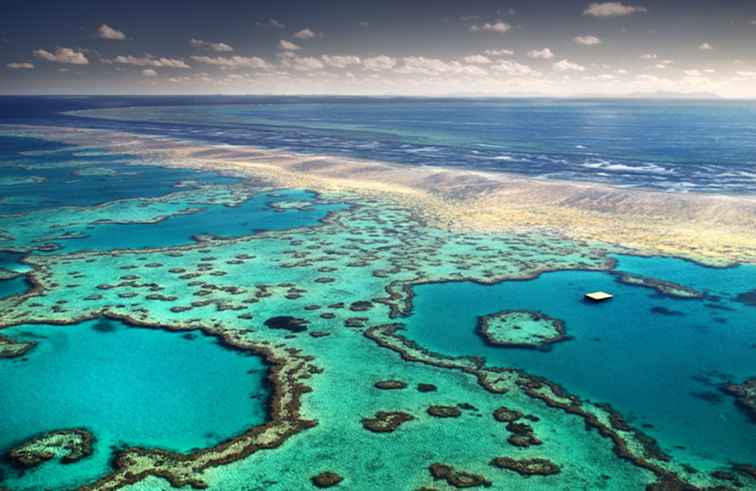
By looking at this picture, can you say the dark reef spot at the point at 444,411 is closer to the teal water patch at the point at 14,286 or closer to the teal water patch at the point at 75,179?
the teal water patch at the point at 14,286

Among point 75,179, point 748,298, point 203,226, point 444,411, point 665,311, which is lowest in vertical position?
point 444,411

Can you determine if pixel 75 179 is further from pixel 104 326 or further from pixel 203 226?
pixel 104 326

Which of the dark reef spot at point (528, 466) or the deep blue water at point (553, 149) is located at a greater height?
the deep blue water at point (553, 149)

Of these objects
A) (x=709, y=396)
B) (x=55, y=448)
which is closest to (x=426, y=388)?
(x=709, y=396)

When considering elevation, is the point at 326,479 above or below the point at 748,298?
below

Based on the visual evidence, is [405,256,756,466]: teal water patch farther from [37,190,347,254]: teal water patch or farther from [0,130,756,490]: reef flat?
[37,190,347,254]: teal water patch

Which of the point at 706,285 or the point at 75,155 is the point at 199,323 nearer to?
the point at 706,285

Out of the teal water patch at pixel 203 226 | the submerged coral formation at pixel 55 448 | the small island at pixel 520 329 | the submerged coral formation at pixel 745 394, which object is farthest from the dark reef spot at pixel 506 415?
the teal water patch at pixel 203 226
